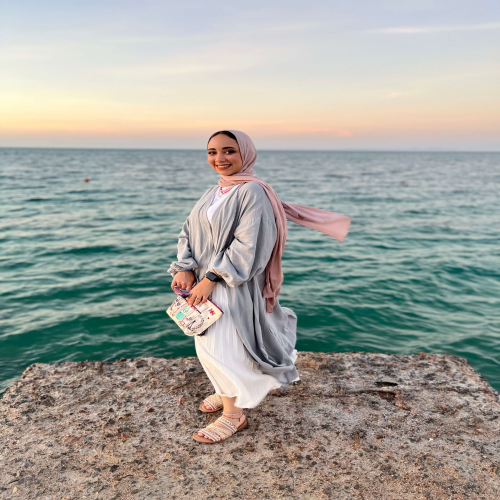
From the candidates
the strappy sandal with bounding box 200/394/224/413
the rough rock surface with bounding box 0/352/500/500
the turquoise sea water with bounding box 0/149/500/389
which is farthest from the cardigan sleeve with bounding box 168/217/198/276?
the turquoise sea water with bounding box 0/149/500/389

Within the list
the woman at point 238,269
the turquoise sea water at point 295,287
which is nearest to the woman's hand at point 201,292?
the woman at point 238,269

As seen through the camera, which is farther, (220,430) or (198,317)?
(220,430)

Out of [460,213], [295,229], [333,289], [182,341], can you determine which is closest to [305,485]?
[182,341]

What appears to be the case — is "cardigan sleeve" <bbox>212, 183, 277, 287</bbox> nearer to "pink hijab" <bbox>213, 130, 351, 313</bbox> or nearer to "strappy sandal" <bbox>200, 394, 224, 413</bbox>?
"pink hijab" <bbox>213, 130, 351, 313</bbox>

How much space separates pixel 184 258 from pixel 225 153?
83 cm

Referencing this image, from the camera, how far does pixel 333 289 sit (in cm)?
819

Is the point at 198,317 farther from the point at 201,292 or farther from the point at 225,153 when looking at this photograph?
the point at 225,153

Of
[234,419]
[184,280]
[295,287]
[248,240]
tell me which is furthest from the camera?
[295,287]

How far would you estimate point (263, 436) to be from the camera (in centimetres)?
299

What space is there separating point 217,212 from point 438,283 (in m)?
7.20

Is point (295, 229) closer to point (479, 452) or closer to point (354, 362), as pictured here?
point (354, 362)

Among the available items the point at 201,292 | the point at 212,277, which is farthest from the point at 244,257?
the point at 201,292

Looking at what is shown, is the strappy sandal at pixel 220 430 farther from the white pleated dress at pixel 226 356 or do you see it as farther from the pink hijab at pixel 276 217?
the pink hijab at pixel 276 217

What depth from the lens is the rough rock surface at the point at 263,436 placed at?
2521mm
